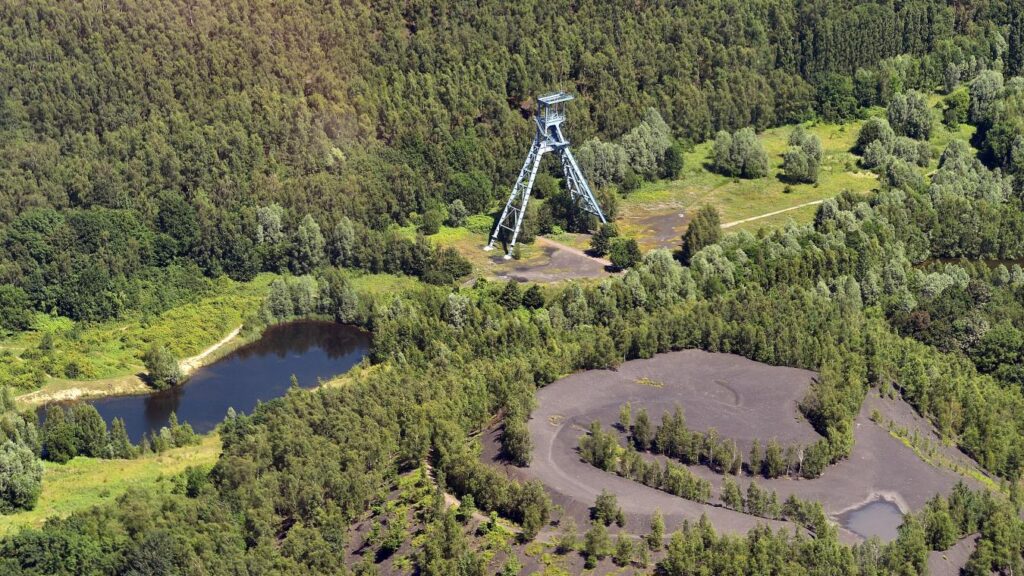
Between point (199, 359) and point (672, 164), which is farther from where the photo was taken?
point (672, 164)

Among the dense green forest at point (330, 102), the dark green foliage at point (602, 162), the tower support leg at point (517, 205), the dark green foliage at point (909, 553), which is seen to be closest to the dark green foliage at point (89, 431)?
the dense green forest at point (330, 102)

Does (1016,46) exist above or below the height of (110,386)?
above

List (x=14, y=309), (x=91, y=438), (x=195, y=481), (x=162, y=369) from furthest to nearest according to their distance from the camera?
1. (x=14, y=309)
2. (x=162, y=369)
3. (x=91, y=438)
4. (x=195, y=481)

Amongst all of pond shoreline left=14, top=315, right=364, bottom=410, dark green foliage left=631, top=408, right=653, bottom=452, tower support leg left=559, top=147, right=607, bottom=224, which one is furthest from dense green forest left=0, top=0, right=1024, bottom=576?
pond shoreline left=14, top=315, right=364, bottom=410

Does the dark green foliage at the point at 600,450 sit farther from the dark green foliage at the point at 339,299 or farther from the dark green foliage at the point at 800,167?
the dark green foliage at the point at 800,167

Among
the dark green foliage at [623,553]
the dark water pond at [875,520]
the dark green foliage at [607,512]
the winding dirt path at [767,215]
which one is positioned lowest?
the dark water pond at [875,520]

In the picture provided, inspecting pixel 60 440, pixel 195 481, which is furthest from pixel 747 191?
pixel 60 440

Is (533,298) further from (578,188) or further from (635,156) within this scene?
(635,156)

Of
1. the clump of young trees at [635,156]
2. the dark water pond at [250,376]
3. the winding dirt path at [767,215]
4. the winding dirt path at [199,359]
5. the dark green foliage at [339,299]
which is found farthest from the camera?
the clump of young trees at [635,156]
